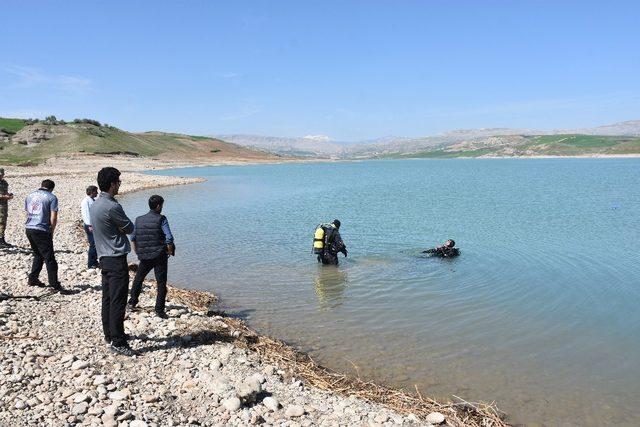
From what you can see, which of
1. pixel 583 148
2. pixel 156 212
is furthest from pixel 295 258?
pixel 583 148

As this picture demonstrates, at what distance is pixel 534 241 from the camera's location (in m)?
21.5

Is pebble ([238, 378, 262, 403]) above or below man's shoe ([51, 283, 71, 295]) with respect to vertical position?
below

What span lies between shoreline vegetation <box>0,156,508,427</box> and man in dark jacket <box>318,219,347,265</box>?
6.72 metres

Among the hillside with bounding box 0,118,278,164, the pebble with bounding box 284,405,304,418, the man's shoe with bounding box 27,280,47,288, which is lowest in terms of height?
the pebble with bounding box 284,405,304,418

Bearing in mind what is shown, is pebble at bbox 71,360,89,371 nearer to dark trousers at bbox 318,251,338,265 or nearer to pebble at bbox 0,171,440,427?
pebble at bbox 0,171,440,427

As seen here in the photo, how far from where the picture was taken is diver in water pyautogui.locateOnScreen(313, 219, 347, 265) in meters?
16.5

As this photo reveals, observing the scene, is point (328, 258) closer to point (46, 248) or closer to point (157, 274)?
point (157, 274)

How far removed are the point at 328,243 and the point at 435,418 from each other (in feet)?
33.6

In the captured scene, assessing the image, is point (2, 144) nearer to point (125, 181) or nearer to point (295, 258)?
point (125, 181)

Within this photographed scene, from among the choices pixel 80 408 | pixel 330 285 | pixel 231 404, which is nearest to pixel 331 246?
pixel 330 285

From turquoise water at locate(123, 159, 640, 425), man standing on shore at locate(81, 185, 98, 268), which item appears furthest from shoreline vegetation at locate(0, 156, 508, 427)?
man standing on shore at locate(81, 185, 98, 268)

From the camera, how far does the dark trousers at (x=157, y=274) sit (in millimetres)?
8914

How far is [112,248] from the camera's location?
7.30 meters

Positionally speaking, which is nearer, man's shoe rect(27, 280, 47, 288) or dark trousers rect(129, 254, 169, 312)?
dark trousers rect(129, 254, 169, 312)
